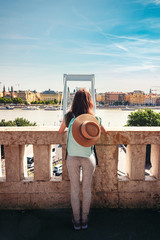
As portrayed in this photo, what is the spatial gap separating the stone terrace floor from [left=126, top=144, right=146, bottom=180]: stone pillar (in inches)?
13.6

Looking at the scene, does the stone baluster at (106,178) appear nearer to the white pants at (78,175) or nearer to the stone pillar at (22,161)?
the white pants at (78,175)

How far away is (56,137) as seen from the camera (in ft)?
6.53

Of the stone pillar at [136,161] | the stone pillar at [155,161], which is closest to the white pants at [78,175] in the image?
the stone pillar at [136,161]

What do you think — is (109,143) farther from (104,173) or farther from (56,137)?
(56,137)

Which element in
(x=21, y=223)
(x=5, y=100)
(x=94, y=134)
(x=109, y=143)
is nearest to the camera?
(x=94, y=134)

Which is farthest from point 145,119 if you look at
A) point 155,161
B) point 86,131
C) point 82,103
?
point 86,131

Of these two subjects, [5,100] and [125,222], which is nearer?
[125,222]

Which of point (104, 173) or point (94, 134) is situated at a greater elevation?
point (94, 134)

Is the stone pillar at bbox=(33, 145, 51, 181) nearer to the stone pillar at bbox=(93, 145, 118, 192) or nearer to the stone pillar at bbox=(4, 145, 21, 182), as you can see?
the stone pillar at bbox=(4, 145, 21, 182)

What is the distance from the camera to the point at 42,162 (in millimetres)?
2053

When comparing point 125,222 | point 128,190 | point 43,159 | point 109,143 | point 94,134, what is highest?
point 94,134

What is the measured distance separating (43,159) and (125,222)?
93 cm

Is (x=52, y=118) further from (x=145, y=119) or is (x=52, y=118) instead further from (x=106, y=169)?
(x=106, y=169)

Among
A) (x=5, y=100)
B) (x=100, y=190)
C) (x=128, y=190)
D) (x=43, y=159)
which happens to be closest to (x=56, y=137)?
(x=43, y=159)
